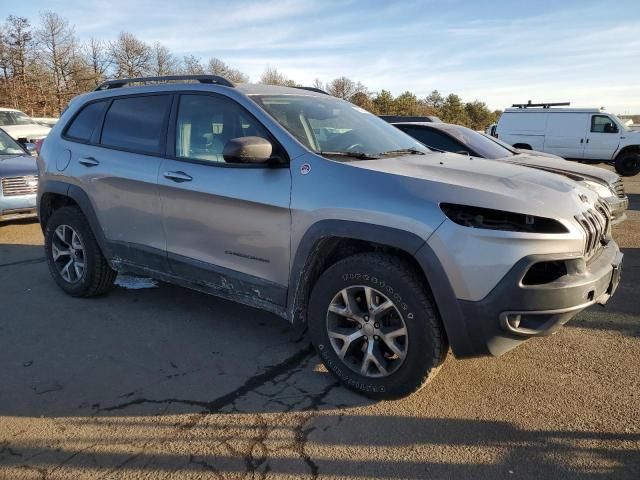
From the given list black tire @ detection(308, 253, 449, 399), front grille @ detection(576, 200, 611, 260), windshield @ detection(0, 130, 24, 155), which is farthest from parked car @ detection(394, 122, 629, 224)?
windshield @ detection(0, 130, 24, 155)

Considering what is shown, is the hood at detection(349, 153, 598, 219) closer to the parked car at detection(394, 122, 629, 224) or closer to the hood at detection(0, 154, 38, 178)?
the parked car at detection(394, 122, 629, 224)

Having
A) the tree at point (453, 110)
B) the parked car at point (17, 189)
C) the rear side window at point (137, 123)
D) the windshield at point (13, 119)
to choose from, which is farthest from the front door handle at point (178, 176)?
the tree at point (453, 110)

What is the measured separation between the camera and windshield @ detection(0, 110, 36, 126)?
16.1 m

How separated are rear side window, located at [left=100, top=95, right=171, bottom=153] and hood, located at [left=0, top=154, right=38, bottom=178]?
3913 millimetres

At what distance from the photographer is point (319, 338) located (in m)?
3.19

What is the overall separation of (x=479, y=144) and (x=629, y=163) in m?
12.8

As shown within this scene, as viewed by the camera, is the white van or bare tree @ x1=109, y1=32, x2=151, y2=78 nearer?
the white van

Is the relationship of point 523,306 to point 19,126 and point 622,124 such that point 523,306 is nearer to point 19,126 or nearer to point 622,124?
point 19,126

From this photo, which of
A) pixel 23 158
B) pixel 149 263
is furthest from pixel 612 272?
pixel 23 158

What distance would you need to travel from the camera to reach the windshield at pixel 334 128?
3.47 meters

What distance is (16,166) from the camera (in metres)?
7.80

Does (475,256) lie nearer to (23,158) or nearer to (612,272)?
(612,272)

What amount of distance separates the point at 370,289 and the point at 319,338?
0.50 m

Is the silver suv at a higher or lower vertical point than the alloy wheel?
higher
